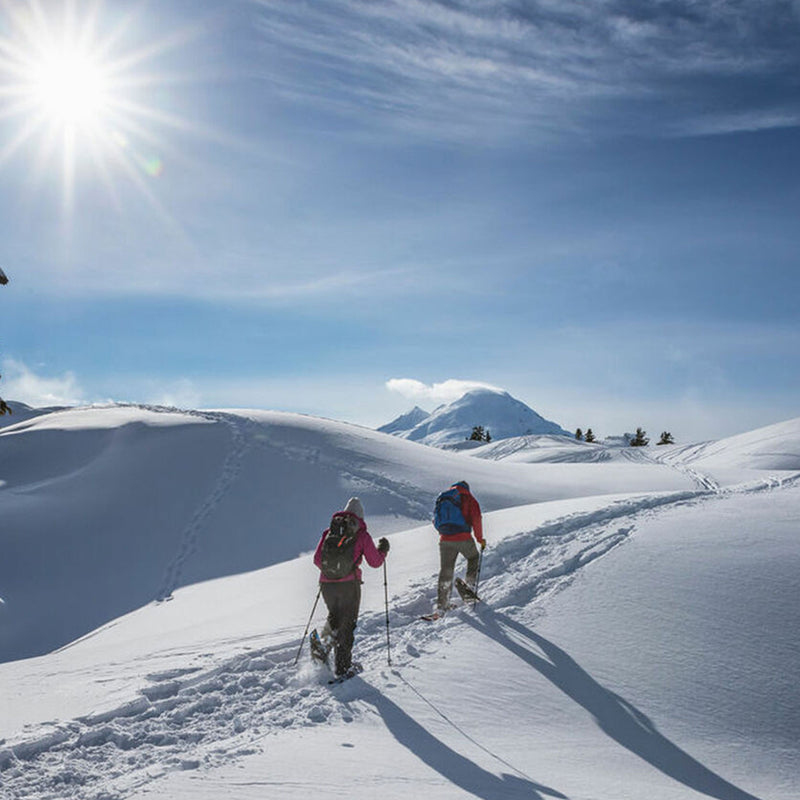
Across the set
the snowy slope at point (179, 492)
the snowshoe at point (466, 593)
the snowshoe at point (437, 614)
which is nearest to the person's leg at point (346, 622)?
the snowshoe at point (437, 614)

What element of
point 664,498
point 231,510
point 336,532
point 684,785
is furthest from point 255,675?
point 231,510

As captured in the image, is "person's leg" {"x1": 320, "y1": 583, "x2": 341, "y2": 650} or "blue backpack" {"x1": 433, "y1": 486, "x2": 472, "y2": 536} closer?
"person's leg" {"x1": 320, "y1": 583, "x2": 341, "y2": 650}

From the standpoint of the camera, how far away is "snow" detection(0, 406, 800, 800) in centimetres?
543

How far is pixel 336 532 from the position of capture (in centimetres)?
770

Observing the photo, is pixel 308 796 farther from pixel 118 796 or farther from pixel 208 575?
pixel 208 575

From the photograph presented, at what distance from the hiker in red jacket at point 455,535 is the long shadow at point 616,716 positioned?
116cm

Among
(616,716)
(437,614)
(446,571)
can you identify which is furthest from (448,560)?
(616,716)

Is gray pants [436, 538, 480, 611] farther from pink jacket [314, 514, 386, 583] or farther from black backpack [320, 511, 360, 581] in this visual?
black backpack [320, 511, 360, 581]

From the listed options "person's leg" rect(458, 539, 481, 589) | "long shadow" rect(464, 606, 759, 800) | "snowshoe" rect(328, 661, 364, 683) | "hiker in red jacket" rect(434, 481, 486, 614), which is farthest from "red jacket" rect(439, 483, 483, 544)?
"snowshoe" rect(328, 661, 364, 683)

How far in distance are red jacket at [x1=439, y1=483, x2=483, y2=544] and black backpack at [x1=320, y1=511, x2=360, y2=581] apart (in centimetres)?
239

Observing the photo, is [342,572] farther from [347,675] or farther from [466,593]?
[466,593]

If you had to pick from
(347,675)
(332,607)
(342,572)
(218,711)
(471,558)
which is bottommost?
(218,711)

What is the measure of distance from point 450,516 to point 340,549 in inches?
103

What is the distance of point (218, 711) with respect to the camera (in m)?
6.71
